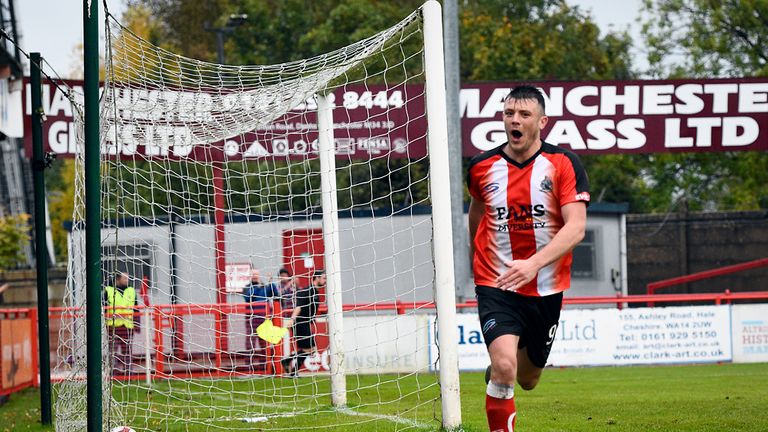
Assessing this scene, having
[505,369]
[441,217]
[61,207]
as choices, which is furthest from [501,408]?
[61,207]

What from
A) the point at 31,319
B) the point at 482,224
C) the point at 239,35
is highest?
the point at 239,35

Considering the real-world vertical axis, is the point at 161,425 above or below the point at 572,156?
below

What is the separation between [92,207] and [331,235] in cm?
503

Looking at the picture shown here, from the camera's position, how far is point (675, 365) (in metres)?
19.0

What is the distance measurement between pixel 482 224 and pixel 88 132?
2.33 meters

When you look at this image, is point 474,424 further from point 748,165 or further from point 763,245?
point 748,165

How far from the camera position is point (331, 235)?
435 inches

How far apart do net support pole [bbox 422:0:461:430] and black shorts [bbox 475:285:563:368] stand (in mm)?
1653

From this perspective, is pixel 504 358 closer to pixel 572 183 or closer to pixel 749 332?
pixel 572 183

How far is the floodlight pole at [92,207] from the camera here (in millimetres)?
6152

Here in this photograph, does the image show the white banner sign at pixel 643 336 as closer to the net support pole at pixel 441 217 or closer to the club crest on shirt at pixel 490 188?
the net support pole at pixel 441 217

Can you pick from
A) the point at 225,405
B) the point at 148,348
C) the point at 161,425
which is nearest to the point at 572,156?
the point at 161,425

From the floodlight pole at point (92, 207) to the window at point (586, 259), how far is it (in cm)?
2217

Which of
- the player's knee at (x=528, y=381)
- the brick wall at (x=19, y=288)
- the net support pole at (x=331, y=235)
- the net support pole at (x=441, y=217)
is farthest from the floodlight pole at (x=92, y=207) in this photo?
the brick wall at (x=19, y=288)
